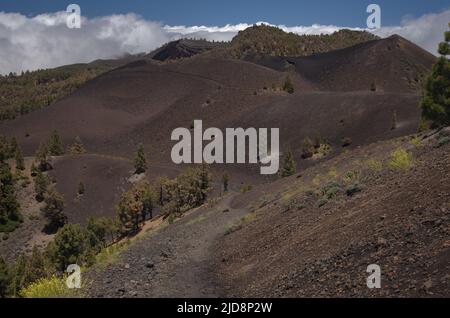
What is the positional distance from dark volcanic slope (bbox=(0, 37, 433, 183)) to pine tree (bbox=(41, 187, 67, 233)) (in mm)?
27774

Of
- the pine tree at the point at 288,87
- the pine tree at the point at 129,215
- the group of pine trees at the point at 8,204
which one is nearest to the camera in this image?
the pine tree at the point at 129,215

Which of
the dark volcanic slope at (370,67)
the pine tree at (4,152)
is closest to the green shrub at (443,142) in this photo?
the pine tree at (4,152)

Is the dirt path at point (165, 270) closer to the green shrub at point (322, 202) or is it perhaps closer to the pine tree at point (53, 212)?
the green shrub at point (322, 202)

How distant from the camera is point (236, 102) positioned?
99188mm

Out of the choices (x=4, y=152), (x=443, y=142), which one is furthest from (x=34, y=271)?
(x=4, y=152)

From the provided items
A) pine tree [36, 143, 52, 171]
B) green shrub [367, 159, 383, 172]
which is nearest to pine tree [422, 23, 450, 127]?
green shrub [367, 159, 383, 172]

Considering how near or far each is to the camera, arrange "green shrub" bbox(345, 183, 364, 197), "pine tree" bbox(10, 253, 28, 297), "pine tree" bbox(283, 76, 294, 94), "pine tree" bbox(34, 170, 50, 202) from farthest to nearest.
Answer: "pine tree" bbox(283, 76, 294, 94) < "pine tree" bbox(34, 170, 50, 202) < "pine tree" bbox(10, 253, 28, 297) < "green shrub" bbox(345, 183, 364, 197)

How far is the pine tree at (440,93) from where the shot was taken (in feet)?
104

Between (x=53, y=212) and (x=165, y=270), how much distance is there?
1553 inches

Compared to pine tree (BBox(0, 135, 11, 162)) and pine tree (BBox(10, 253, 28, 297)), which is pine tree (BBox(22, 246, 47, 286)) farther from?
pine tree (BBox(0, 135, 11, 162))

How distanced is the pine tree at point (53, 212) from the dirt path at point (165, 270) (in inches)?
1250

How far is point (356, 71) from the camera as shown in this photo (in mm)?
113625

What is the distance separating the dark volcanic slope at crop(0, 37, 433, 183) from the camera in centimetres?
7325

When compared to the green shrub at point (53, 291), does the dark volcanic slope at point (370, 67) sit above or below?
above
